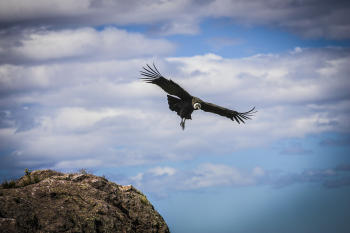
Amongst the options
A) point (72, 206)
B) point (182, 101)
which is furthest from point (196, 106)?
point (72, 206)

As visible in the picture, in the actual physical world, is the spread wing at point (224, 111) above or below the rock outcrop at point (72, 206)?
above

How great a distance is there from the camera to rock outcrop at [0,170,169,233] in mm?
11891

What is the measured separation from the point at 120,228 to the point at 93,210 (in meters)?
1.00

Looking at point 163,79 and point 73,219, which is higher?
point 163,79

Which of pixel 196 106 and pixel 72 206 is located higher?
pixel 196 106

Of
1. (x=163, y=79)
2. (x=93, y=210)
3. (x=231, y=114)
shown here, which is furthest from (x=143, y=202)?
(x=231, y=114)

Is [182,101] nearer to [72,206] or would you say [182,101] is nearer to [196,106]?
[196,106]

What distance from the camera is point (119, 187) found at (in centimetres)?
1482

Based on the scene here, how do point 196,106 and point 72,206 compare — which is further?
point 196,106

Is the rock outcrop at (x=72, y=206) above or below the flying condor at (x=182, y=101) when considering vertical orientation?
below

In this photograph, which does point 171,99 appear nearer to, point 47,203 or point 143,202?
point 143,202

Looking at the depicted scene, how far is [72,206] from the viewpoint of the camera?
12.7 m

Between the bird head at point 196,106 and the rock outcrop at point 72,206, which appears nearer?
the rock outcrop at point 72,206

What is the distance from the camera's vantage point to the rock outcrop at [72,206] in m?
11.9
